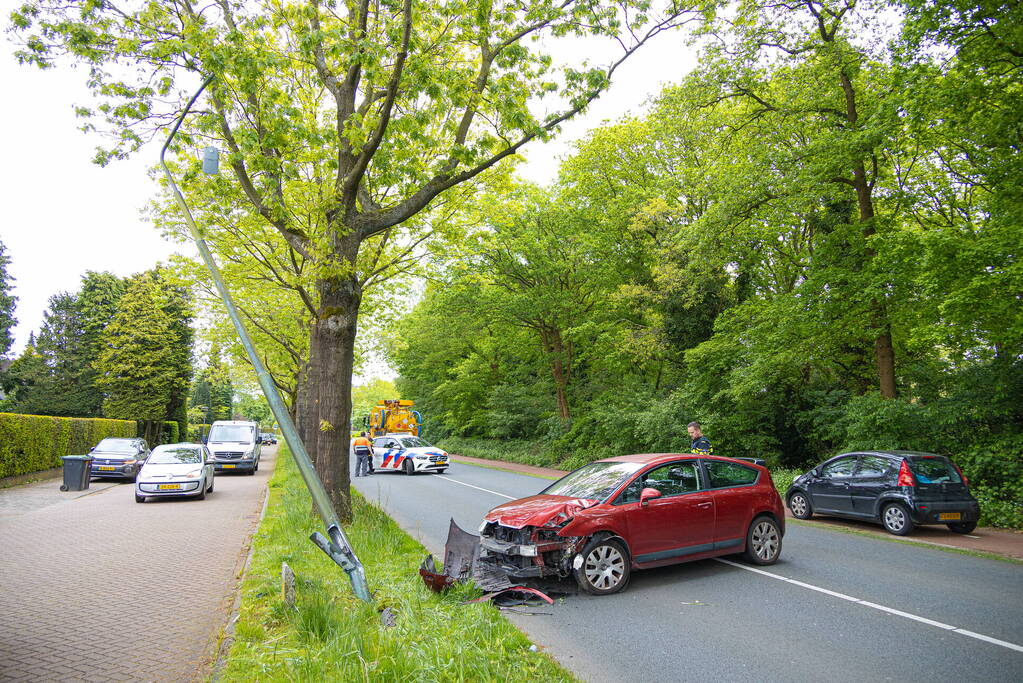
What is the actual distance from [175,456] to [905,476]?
1742 centimetres

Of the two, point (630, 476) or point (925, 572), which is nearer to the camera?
point (630, 476)

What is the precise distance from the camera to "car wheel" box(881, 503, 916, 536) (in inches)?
411

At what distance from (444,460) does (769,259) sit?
14503 mm

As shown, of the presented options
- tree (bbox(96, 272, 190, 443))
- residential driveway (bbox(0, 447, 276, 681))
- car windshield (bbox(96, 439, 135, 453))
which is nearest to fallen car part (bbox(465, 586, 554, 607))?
residential driveway (bbox(0, 447, 276, 681))

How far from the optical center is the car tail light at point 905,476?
10484mm

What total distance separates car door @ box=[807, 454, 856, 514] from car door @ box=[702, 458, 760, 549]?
479cm

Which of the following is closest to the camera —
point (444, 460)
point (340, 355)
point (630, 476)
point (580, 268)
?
point (630, 476)

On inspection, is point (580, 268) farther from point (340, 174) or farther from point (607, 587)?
Answer: point (607, 587)

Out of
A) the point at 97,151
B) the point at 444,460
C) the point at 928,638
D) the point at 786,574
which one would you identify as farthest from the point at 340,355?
the point at 444,460

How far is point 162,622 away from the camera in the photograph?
237 inches

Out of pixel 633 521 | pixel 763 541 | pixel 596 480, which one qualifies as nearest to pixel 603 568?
pixel 633 521

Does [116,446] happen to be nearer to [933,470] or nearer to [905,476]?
[905,476]

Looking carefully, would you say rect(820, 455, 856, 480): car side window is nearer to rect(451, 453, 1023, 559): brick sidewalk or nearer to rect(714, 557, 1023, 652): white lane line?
rect(451, 453, 1023, 559): brick sidewalk

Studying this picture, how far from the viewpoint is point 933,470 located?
10523mm
